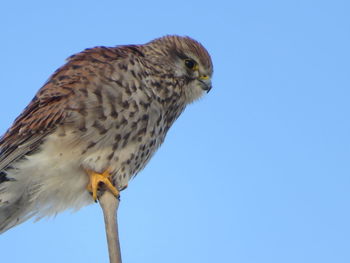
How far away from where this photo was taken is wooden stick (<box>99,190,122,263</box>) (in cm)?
323

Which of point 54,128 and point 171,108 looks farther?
point 171,108

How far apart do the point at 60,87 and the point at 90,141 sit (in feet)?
1.61

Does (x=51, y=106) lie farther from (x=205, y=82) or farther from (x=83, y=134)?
(x=205, y=82)

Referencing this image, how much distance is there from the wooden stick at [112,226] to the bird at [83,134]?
0.46 meters

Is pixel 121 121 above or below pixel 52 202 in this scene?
above

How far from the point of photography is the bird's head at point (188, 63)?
500cm

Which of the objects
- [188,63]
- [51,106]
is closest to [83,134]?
[51,106]

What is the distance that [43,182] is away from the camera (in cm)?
445

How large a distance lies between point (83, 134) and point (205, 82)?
4.26 feet

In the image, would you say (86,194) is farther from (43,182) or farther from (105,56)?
(105,56)

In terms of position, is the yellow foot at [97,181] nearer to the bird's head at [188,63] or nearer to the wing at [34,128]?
the wing at [34,128]

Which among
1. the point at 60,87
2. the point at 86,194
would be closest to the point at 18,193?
the point at 86,194

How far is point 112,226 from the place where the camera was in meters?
3.35

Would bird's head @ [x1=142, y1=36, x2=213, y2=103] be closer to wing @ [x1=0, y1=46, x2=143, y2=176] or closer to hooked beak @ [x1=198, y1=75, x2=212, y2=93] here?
hooked beak @ [x1=198, y1=75, x2=212, y2=93]
